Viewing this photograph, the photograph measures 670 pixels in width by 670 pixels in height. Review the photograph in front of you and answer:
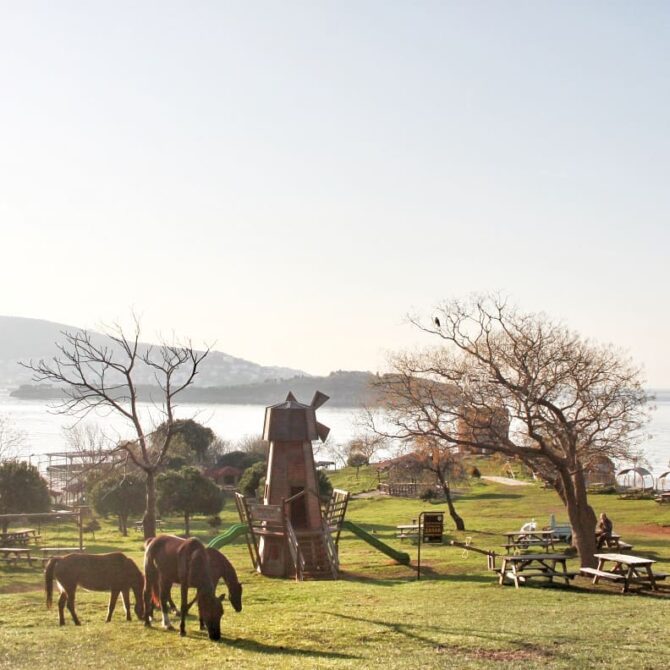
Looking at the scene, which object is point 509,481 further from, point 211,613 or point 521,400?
point 211,613

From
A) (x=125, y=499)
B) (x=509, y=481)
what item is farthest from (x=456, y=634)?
(x=509, y=481)

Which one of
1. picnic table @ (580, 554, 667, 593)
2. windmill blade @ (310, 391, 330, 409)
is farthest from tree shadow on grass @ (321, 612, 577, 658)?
windmill blade @ (310, 391, 330, 409)

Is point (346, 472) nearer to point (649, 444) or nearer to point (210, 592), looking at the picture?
point (210, 592)

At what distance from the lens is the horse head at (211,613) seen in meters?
14.6

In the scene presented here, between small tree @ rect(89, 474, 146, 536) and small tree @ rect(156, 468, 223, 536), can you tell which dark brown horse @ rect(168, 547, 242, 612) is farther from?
small tree @ rect(89, 474, 146, 536)

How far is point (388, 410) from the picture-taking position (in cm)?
2942

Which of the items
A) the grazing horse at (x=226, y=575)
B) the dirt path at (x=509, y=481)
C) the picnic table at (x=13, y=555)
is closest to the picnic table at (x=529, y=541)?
the grazing horse at (x=226, y=575)

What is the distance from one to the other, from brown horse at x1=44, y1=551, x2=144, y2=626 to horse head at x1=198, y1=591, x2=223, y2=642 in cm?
226

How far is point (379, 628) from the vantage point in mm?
16016

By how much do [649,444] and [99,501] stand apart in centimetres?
15048

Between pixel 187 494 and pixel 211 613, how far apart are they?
33.3 metres

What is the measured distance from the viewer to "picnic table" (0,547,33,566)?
29.4m

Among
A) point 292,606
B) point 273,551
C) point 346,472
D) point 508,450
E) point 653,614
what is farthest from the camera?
point 346,472

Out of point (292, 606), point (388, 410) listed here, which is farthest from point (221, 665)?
point (388, 410)
